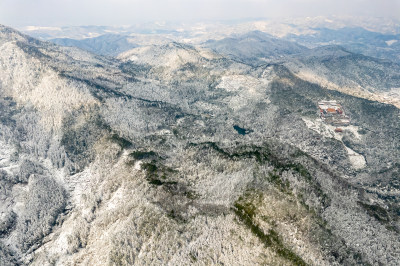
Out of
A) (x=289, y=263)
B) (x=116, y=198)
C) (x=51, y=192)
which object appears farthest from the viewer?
(x=51, y=192)

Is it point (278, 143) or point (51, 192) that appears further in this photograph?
point (278, 143)

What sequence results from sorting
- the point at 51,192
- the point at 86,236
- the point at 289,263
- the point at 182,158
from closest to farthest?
1. the point at 289,263
2. the point at 86,236
3. the point at 51,192
4. the point at 182,158

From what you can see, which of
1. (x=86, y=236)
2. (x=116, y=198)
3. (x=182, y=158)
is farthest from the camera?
(x=182, y=158)

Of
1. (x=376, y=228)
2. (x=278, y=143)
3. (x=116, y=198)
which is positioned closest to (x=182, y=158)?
(x=116, y=198)

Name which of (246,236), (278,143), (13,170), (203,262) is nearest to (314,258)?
(246,236)

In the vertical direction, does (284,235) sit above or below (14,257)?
above

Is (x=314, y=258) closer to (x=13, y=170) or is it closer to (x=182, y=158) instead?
(x=182, y=158)

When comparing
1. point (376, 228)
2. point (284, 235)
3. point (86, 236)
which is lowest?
point (376, 228)

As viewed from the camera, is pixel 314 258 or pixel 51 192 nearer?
pixel 314 258

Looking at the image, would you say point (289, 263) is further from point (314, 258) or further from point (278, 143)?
point (278, 143)
